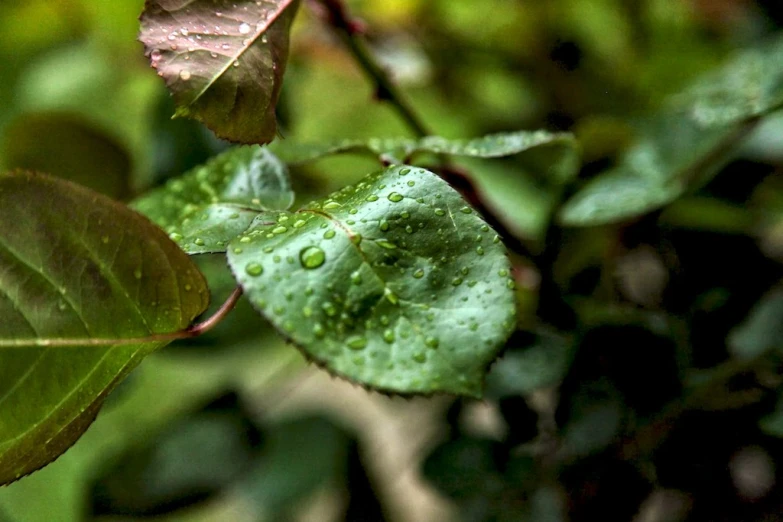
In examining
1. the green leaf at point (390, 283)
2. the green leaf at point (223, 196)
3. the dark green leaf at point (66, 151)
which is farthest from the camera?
the dark green leaf at point (66, 151)

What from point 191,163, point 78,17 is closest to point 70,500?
point 191,163

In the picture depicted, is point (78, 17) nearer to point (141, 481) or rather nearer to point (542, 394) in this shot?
point (141, 481)

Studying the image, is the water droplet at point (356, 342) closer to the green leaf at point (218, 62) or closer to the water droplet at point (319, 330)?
the water droplet at point (319, 330)

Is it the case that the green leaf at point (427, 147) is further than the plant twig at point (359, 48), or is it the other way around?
the plant twig at point (359, 48)

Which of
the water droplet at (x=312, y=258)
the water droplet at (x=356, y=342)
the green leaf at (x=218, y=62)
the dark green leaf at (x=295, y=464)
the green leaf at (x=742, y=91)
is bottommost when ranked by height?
the dark green leaf at (x=295, y=464)

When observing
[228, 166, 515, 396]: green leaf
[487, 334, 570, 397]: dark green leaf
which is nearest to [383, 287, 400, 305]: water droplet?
[228, 166, 515, 396]: green leaf

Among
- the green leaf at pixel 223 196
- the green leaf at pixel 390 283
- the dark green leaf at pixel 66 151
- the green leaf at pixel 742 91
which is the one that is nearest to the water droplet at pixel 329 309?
the green leaf at pixel 390 283
